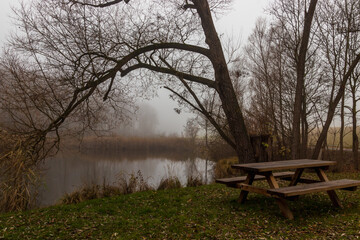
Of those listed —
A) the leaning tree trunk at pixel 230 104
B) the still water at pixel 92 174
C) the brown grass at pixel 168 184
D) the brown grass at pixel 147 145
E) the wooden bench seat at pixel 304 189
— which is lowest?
the still water at pixel 92 174

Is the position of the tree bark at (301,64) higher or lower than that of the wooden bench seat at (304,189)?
higher

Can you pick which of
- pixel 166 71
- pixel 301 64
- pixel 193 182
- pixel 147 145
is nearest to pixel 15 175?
pixel 193 182

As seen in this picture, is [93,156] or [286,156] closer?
[286,156]

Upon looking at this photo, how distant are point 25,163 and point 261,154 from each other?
21.1 feet

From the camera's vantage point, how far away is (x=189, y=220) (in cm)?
420

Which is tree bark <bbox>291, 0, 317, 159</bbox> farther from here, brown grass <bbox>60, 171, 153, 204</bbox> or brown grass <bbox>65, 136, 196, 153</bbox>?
brown grass <bbox>65, 136, 196, 153</bbox>

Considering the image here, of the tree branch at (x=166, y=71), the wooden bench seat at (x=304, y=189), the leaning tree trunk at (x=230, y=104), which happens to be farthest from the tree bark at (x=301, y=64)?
the wooden bench seat at (x=304, y=189)

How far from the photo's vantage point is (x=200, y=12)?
24.6 feet

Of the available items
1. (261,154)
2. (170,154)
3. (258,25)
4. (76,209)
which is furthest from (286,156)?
(170,154)

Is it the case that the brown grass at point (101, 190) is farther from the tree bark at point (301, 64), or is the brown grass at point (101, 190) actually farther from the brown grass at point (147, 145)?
the brown grass at point (147, 145)

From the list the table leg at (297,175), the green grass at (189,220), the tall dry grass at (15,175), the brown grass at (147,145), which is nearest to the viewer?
the green grass at (189,220)

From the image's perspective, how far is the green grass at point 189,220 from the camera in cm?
369

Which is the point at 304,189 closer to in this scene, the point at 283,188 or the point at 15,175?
the point at 283,188

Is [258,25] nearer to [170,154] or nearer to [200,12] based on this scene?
[200,12]
